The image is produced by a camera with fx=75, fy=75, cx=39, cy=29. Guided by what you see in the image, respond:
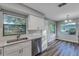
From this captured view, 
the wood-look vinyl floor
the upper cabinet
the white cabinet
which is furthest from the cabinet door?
the wood-look vinyl floor

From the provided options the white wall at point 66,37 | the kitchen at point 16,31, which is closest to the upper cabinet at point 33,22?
the kitchen at point 16,31

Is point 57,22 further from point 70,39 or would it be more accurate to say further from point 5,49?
point 5,49

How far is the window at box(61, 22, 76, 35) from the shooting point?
704cm

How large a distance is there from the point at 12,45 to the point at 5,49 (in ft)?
0.88

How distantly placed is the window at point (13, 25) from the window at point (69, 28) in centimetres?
528

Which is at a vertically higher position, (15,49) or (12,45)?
(12,45)

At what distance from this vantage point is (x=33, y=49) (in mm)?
3236

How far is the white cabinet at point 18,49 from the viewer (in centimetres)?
208

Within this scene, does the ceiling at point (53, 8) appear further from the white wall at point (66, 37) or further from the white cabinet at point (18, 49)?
the white wall at point (66, 37)

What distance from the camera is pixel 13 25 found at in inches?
116

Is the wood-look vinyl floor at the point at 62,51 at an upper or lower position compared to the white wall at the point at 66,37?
lower

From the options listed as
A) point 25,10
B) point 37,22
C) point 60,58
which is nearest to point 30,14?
point 25,10

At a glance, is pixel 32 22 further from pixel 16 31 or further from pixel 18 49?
pixel 18 49

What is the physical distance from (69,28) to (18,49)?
20.5 ft
